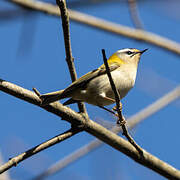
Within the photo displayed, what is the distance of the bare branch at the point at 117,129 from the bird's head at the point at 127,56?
2.56ft

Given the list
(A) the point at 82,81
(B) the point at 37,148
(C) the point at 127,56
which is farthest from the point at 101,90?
(B) the point at 37,148

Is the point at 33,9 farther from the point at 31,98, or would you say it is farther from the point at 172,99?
the point at 172,99

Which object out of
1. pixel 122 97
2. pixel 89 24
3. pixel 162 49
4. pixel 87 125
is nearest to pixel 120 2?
pixel 89 24

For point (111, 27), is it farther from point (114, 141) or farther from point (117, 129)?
point (114, 141)

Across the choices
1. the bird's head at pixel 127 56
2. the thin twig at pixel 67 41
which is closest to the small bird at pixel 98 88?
the thin twig at pixel 67 41

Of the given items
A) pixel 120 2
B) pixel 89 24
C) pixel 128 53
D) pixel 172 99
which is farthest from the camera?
pixel 128 53

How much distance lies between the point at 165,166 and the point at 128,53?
1.89 meters

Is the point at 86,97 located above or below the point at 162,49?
below

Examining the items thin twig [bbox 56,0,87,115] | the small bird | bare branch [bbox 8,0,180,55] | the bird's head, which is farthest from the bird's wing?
bare branch [bbox 8,0,180,55]

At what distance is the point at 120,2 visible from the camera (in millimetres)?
3305

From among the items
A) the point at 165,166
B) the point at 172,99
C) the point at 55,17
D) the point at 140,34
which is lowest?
the point at 165,166

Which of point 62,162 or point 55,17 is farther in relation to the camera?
point 55,17

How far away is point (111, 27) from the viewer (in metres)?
3.56

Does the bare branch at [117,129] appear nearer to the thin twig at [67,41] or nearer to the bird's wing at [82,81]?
the thin twig at [67,41]
